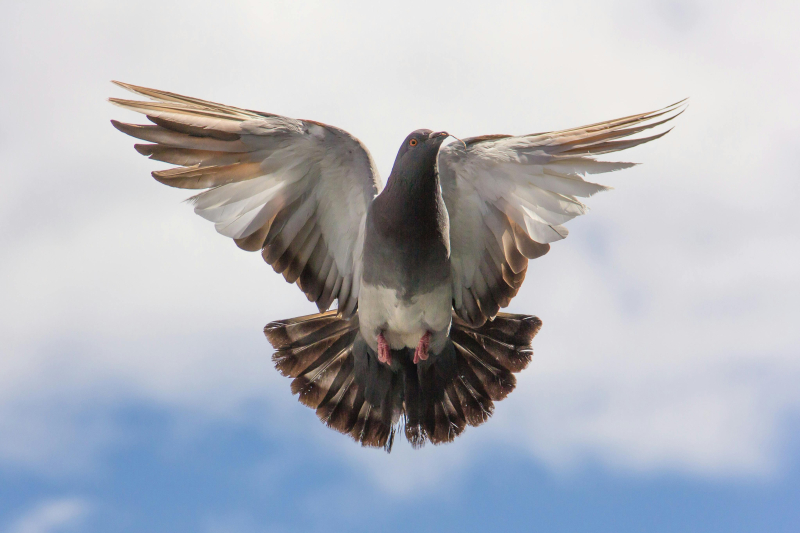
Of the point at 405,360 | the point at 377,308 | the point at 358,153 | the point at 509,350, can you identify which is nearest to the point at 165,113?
the point at 358,153

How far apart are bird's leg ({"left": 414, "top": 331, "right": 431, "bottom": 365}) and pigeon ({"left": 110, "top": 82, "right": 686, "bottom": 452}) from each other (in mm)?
11

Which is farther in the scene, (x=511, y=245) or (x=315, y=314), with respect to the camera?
(x=315, y=314)

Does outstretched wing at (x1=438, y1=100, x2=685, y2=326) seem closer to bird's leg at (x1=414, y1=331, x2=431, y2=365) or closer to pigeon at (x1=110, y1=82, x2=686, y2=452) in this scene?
pigeon at (x1=110, y1=82, x2=686, y2=452)

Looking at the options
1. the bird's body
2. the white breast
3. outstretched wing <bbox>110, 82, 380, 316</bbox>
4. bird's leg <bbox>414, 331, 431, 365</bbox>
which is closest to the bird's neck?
the bird's body

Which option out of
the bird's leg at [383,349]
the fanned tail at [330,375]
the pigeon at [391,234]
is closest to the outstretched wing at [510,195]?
the pigeon at [391,234]

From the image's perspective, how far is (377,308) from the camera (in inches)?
263

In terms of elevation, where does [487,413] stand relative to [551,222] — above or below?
below

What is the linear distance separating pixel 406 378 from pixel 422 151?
7.51ft

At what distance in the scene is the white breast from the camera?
6.56 metres

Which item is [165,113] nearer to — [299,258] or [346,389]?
[299,258]

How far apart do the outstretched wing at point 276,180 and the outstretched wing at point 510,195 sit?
33.7 inches

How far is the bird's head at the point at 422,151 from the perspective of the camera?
19.7 ft

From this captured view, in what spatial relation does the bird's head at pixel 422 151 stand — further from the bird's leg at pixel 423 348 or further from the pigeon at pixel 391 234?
the bird's leg at pixel 423 348

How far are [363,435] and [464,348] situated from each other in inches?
50.1
